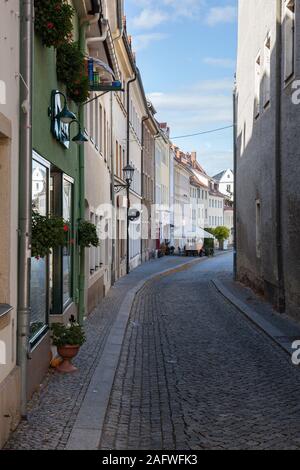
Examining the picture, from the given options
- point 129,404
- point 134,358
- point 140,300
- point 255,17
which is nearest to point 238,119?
point 255,17

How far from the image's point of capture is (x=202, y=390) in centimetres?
758

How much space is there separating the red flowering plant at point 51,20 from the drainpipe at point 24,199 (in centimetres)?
104

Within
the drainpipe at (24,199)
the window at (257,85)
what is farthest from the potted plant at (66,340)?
the window at (257,85)

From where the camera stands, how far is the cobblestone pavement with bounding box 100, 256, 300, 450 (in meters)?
5.79

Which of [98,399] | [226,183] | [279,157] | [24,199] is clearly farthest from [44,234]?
[226,183]

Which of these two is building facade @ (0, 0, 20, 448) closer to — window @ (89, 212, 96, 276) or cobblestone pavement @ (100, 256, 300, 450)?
cobblestone pavement @ (100, 256, 300, 450)

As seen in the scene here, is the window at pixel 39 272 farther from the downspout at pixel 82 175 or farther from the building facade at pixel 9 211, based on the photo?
the downspout at pixel 82 175

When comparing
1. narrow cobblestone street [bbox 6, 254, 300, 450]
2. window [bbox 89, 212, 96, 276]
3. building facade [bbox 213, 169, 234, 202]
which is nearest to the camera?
narrow cobblestone street [bbox 6, 254, 300, 450]

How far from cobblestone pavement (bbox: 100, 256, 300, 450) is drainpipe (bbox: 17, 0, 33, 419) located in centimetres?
105

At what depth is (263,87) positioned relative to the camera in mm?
17500

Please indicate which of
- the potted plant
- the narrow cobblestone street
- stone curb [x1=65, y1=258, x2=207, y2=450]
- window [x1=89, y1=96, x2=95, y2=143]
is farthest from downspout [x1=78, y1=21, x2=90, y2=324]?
the potted plant

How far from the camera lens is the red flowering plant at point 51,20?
7.23 metres

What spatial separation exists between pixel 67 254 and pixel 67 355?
9.30ft

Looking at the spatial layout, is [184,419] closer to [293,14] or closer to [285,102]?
[285,102]
